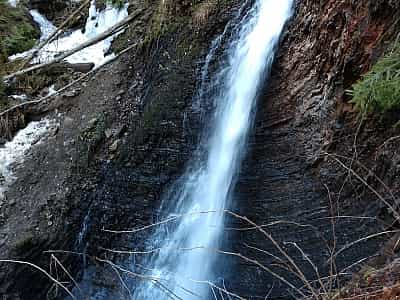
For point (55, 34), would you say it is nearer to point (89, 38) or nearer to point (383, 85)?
point (89, 38)

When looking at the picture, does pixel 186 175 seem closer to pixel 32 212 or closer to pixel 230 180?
pixel 230 180

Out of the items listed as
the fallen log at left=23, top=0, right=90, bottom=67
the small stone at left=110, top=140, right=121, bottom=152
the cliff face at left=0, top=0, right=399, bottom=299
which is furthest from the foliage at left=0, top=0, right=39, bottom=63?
the small stone at left=110, top=140, right=121, bottom=152

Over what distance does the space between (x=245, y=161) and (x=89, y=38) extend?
3.88 meters

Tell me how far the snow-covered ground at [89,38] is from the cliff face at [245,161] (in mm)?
→ 341

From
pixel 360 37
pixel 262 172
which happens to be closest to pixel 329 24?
pixel 360 37

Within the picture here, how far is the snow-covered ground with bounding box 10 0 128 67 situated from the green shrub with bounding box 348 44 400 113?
4.28m

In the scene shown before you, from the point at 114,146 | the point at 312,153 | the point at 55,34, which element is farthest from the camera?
the point at 55,34

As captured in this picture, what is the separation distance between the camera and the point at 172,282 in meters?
4.91

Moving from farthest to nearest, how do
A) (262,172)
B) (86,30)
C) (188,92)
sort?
(86,30) → (188,92) → (262,172)

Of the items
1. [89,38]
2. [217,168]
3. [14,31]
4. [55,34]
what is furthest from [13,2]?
[217,168]

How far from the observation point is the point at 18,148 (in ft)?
20.1

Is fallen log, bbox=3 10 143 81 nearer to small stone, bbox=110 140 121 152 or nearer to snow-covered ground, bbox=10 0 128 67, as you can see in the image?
snow-covered ground, bbox=10 0 128 67

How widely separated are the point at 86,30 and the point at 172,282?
15.7 ft

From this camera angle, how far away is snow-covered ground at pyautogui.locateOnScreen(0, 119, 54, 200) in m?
5.80
